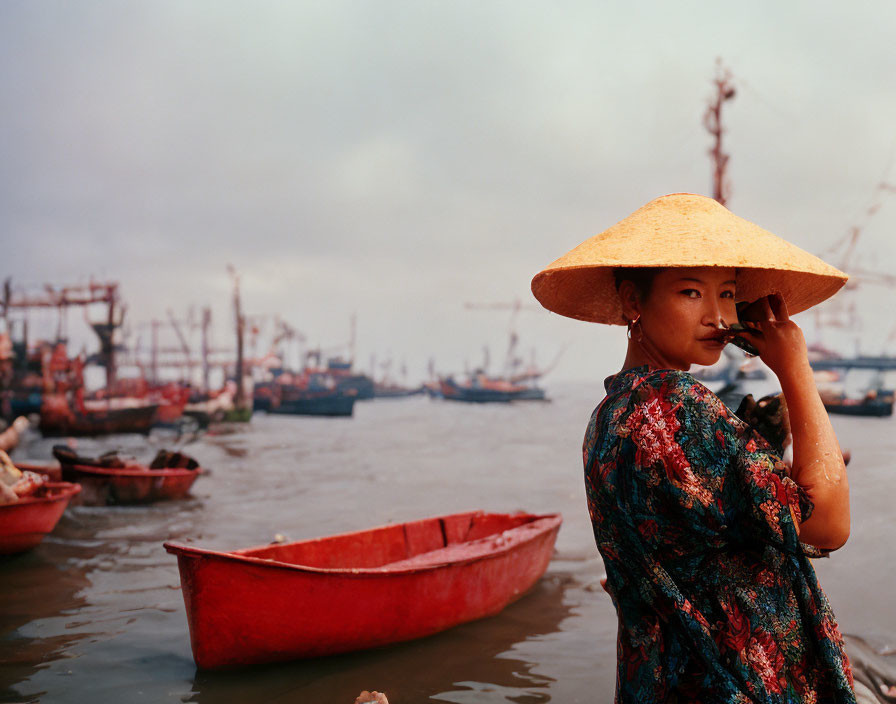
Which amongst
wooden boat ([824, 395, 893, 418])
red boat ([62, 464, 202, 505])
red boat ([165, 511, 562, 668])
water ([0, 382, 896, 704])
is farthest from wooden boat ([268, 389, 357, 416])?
red boat ([165, 511, 562, 668])

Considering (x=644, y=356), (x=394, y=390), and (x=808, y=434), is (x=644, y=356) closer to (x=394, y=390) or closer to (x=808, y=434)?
(x=808, y=434)

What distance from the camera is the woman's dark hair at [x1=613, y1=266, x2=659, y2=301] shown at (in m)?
1.64

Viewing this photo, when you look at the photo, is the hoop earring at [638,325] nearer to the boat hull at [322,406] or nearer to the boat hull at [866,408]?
the boat hull at [866,408]

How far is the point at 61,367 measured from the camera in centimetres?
3653

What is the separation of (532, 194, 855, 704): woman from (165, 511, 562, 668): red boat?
3765mm

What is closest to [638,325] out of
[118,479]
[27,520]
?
[27,520]

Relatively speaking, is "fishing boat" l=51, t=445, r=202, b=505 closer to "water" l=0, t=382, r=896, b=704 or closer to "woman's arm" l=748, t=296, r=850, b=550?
"water" l=0, t=382, r=896, b=704

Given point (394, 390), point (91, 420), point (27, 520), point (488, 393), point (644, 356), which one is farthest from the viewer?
point (394, 390)

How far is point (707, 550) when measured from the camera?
1.40 m

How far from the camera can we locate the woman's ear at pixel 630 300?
169cm

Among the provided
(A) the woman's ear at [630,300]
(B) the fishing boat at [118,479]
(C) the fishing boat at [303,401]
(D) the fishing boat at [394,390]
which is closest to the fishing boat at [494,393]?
(C) the fishing boat at [303,401]

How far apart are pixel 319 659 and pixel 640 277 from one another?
15.7 ft

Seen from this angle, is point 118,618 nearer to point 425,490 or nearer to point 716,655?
point 716,655

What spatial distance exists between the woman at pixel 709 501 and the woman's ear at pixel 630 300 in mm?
29
